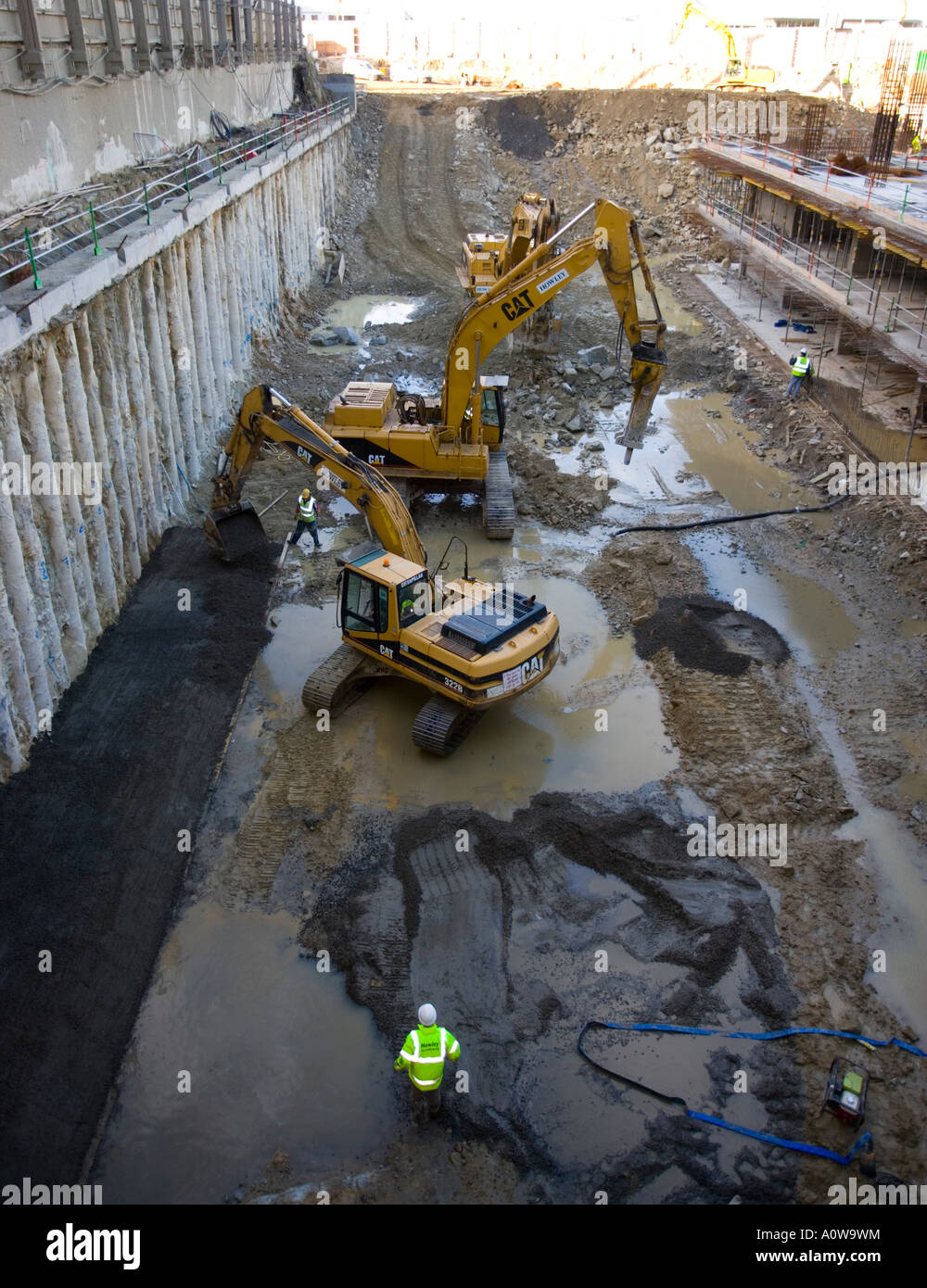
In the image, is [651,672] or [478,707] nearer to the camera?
[478,707]

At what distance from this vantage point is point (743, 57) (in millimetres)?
61594

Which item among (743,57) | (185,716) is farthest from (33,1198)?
(743,57)

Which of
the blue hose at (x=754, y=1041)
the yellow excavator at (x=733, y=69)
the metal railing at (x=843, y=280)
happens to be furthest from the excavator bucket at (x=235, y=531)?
the yellow excavator at (x=733, y=69)

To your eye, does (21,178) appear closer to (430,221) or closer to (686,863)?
(686,863)

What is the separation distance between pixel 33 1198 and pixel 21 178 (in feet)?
49.6

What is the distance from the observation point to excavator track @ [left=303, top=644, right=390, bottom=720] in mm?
12523

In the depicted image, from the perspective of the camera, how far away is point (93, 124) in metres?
18.5

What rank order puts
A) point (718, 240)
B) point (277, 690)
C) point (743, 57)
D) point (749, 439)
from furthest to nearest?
1. point (743, 57)
2. point (718, 240)
3. point (749, 439)
4. point (277, 690)

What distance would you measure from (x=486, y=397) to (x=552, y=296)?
2.96 metres

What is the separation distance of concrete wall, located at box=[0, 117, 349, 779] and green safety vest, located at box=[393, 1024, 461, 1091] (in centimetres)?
584

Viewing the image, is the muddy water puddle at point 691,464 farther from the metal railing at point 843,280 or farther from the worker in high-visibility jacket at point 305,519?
the worker in high-visibility jacket at point 305,519

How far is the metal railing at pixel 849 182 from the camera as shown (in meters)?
20.2

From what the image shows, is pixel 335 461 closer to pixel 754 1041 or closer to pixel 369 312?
pixel 754 1041

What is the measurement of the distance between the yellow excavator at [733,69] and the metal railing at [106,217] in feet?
103
